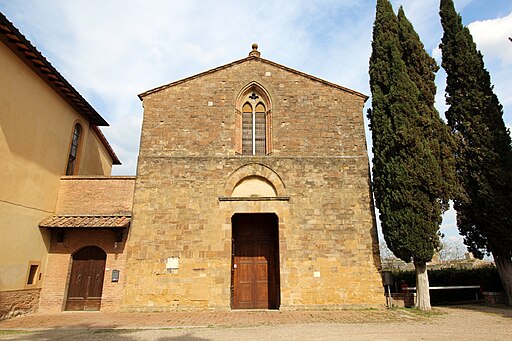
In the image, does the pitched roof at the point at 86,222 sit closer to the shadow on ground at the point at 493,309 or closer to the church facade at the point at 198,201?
the church facade at the point at 198,201

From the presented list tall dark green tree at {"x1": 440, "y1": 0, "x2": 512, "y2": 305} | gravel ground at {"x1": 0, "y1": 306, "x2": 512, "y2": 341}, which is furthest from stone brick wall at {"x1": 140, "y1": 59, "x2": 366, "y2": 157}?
gravel ground at {"x1": 0, "y1": 306, "x2": 512, "y2": 341}

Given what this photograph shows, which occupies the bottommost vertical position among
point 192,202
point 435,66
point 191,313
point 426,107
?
point 191,313

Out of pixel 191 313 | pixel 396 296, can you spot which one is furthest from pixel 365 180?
pixel 191 313

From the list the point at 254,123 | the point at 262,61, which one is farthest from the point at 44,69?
the point at 262,61

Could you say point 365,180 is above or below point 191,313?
above

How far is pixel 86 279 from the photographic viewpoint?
35.8ft

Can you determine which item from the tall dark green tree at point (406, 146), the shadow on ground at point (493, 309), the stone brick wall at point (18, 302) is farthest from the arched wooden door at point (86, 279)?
the shadow on ground at point (493, 309)

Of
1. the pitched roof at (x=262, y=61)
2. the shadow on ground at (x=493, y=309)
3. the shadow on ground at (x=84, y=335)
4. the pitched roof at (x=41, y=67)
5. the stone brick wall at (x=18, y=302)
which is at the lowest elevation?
the shadow on ground at (x=84, y=335)

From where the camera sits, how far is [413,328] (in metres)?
7.59

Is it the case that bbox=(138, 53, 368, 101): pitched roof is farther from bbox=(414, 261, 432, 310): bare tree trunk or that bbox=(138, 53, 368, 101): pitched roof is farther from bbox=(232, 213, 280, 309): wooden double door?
bbox=(414, 261, 432, 310): bare tree trunk

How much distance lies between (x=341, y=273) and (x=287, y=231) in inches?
88.0

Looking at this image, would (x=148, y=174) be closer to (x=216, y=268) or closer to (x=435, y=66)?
(x=216, y=268)

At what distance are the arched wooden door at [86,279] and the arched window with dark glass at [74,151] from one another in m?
3.73

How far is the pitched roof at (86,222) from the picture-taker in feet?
34.8
